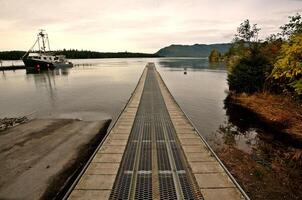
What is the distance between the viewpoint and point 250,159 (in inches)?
468

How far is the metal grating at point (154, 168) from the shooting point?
7573mm

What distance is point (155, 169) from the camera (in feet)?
30.0

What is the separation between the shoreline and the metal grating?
8744mm

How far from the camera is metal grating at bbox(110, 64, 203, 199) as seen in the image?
757 cm

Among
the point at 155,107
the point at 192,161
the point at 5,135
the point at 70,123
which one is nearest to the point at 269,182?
the point at 192,161

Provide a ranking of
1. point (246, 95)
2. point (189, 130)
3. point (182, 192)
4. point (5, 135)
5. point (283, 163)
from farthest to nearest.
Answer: point (246, 95), point (5, 135), point (189, 130), point (283, 163), point (182, 192)

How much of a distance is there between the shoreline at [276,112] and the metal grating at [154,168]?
8.74 meters

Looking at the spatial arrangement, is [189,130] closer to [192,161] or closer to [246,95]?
[192,161]

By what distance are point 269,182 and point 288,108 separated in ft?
47.2

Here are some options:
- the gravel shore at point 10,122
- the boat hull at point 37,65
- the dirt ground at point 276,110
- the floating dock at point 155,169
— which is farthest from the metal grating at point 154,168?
the boat hull at point 37,65

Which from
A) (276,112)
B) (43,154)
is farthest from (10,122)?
(276,112)

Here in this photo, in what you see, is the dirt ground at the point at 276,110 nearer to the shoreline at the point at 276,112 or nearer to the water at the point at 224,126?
the shoreline at the point at 276,112

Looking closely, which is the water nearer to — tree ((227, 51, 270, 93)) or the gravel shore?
the gravel shore

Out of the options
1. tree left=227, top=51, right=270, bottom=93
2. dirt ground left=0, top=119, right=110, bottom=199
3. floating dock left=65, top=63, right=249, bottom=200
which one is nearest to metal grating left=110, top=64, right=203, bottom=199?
floating dock left=65, top=63, right=249, bottom=200
